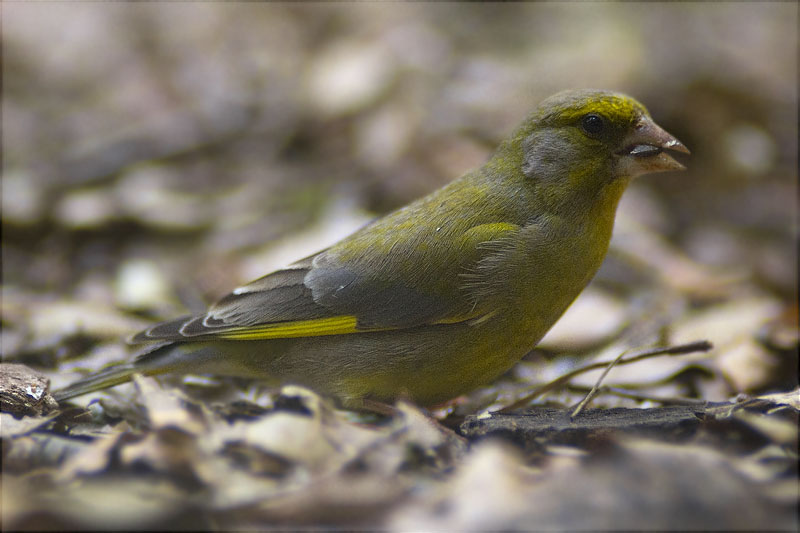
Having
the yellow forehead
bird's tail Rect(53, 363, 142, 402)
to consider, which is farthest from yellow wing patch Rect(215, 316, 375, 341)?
the yellow forehead

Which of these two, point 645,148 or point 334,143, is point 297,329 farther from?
point 334,143

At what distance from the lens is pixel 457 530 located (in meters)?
2.17

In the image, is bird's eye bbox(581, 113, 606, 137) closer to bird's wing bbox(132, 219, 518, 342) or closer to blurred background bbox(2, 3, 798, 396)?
bird's wing bbox(132, 219, 518, 342)

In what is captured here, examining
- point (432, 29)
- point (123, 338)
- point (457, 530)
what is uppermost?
point (432, 29)

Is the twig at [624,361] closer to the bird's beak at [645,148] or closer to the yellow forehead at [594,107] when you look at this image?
the bird's beak at [645,148]

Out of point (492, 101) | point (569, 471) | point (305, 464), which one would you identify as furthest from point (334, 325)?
point (492, 101)

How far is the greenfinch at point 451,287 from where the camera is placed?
3393 millimetres

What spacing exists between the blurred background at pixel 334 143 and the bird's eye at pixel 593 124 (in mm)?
1439

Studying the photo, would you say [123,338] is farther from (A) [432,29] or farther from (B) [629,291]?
(A) [432,29]

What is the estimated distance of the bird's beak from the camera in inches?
136

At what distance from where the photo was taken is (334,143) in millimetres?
6957

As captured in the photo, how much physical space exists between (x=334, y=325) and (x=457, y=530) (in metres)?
1.53

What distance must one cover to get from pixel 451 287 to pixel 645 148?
1038mm

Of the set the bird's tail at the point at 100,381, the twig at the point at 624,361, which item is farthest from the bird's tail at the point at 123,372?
the twig at the point at 624,361
